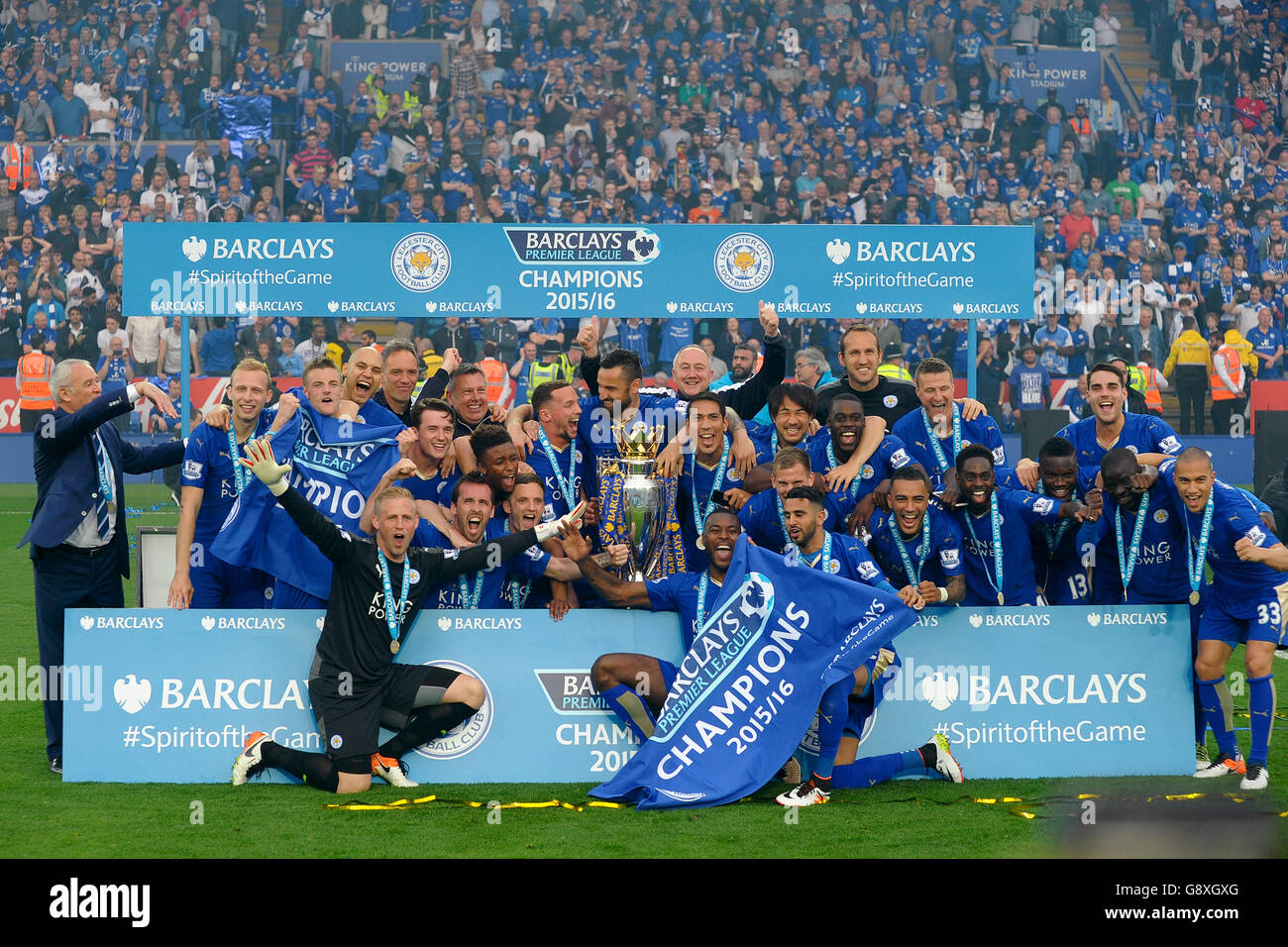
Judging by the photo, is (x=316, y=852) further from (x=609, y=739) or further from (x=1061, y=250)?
(x=1061, y=250)

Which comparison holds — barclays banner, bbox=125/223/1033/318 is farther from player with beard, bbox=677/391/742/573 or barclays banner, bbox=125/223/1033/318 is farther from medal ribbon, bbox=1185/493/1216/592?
medal ribbon, bbox=1185/493/1216/592

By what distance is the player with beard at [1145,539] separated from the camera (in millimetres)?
7242

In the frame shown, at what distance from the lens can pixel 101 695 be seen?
272 inches

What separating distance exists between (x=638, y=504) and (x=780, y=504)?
71 cm

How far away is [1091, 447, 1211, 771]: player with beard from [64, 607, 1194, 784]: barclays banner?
54 cm

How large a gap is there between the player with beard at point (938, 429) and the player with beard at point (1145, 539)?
26.1 inches

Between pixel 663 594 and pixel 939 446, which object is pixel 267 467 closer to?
pixel 663 594

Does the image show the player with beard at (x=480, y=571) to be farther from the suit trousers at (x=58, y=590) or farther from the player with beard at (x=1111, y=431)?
the player with beard at (x=1111, y=431)

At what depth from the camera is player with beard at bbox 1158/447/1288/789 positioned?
6.99 metres

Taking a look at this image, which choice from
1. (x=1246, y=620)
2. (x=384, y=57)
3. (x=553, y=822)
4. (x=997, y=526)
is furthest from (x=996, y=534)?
(x=384, y=57)

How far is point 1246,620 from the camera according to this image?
7.04m

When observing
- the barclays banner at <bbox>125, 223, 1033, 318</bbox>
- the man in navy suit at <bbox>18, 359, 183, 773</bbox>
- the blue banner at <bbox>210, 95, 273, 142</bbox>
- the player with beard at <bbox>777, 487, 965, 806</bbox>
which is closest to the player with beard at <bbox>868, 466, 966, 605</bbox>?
the player with beard at <bbox>777, 487, 965, 806</bbox>

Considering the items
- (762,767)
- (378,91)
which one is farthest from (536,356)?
(762,767)

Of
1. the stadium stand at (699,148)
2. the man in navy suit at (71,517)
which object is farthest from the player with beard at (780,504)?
the stadium stand at (699,148)
